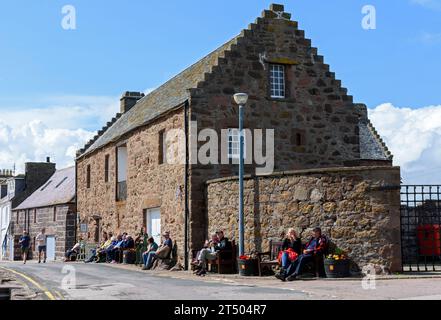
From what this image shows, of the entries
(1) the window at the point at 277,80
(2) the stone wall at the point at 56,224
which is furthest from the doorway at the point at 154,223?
(2) the stone wall at the point at 56,224

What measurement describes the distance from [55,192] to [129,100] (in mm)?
14054

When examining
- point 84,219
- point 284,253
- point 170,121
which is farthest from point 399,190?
point 84,219

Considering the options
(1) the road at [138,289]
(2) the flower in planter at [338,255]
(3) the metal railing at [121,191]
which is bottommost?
(1) the road at [138,289]

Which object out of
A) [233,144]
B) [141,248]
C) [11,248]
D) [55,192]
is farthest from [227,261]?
[11,248]

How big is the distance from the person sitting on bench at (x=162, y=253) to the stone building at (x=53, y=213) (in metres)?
16.2

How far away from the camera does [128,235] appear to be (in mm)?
26328

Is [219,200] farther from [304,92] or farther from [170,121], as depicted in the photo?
[304,92]

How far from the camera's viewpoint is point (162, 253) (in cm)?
2184

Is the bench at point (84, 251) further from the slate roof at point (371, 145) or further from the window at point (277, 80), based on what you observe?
the slate roof at point (371, 145)

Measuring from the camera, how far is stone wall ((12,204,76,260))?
137 ft

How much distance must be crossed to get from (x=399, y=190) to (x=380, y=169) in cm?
73

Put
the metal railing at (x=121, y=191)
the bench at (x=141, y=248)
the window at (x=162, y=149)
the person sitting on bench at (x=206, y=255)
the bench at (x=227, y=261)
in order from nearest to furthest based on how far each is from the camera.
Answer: the person sitting on bench at (x=206, y=255) → the bench at (x=227, y=261) → the window at (x=162, y=149) → the bench at (x=141, y=248) → the metal railing at (x=121, y=191)

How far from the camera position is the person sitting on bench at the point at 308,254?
1622 cm

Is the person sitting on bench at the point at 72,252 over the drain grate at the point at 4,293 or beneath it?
beneath
